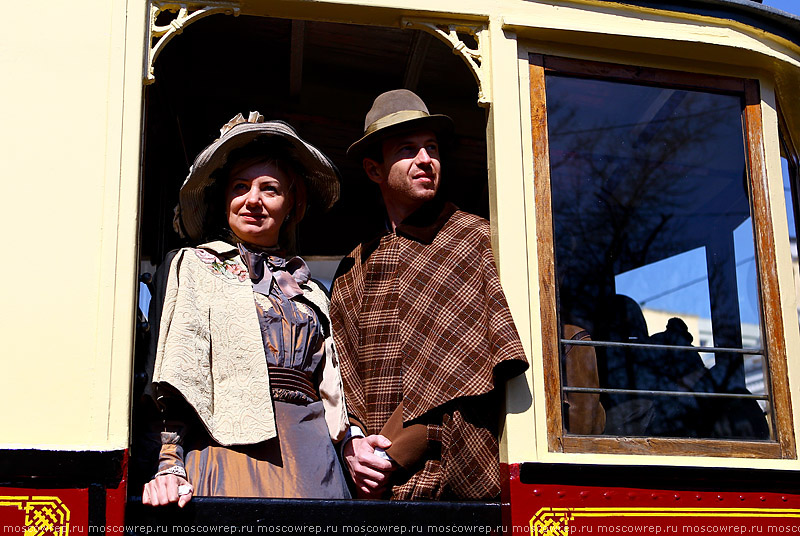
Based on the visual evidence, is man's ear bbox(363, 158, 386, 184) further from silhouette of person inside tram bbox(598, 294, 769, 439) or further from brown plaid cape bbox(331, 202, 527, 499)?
silhouette of person inside tram bbox(598, 294, 769, 439)

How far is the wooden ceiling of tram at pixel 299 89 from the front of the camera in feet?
15.8

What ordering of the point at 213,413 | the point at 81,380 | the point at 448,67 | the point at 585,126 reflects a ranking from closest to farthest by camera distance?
1. the point at 81,380
2. the point at 213,413
3. the point at 585,126
4. the point at 448,67

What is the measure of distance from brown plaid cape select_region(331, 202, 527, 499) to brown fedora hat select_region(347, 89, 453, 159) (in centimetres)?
33

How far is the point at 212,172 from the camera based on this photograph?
3912 mm

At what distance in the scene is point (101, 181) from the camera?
330 cm

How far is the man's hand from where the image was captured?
3.55 m

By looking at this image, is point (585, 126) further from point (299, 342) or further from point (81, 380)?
point (81, 380)

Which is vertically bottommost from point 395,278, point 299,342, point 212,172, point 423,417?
point 423,417

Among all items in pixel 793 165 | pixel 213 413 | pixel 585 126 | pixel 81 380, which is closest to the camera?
A: pixel 81 380

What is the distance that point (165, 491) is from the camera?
3.08 meters

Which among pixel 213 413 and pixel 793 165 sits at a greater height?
pixel 793 165

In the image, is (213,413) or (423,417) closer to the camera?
(213,413)

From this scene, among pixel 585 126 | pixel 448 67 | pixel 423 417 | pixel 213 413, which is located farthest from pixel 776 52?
pixel 213 413

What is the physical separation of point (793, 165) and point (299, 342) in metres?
2.47
